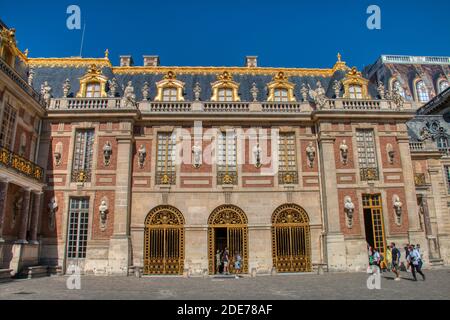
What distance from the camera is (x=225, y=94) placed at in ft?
76.7

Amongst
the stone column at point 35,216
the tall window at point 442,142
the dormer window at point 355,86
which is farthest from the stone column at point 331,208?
the stone column at point 35,216

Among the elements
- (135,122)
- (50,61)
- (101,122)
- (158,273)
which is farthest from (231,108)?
(50,61)

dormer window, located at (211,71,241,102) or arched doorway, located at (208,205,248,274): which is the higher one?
dormer window, located at (211,71,241,102)

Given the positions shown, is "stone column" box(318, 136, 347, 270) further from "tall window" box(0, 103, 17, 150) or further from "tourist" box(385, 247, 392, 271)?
"tall window" box(0, 103, 17, 150)

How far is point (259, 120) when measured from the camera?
2183 cm

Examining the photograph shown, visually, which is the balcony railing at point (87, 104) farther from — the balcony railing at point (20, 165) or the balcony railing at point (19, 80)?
the balcony railing at point (20, 165)

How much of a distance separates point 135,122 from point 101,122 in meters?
1.87

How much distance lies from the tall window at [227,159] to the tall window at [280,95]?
12.9 feet

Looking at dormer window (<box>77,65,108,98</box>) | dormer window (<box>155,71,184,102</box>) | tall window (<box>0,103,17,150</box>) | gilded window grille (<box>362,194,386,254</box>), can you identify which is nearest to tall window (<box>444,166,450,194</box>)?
gilded window grille (<box>362,194,386,254</box>)

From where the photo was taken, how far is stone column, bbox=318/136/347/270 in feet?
63.9

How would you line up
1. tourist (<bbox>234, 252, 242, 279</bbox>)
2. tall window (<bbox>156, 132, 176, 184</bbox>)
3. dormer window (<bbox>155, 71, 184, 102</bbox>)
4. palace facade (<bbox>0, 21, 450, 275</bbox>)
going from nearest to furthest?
palace facade (<bbox>0, 21, 450, 275</bbox>) < tourist (<bbox>234, 252, 242, 279</bbox>) < tall window (<bbox>156, 132, 176, 184</bbox>) < dormer window (<bbox>155, 71, 184, 102</bbox>)

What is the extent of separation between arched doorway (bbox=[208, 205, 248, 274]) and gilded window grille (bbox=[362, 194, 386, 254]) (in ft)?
22.8

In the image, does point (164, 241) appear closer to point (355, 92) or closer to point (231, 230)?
point (231, 230)
